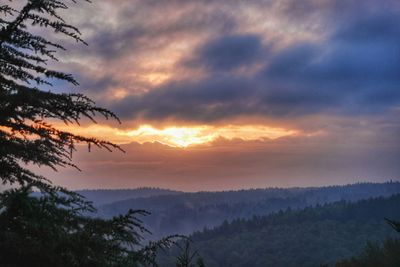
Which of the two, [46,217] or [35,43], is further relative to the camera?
[35,43]

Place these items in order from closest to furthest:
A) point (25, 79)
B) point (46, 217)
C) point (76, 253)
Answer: point (46, 217), point (76, 253), point (25, 79)

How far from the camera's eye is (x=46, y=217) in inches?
298

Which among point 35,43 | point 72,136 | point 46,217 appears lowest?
point 46,217

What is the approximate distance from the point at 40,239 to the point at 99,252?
103cm

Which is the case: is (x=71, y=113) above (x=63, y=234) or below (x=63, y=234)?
above

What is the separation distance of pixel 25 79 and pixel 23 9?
4.06 ft

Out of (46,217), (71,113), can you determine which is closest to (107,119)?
(71,113)

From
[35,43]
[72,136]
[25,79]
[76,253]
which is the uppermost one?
[35,43]

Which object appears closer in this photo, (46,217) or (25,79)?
(46,217)

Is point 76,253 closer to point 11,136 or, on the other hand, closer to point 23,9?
point 11,136

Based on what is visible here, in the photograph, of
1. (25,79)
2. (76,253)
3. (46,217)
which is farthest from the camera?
(25,79)

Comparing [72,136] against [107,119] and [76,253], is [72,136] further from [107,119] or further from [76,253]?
[76,253]

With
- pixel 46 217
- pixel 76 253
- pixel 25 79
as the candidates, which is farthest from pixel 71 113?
pixel 76 253

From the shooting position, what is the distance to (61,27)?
8.59m
